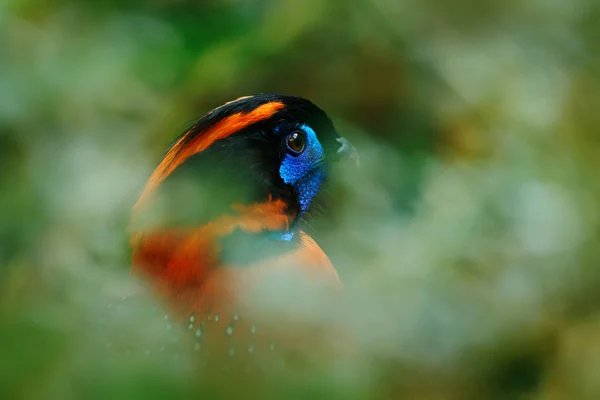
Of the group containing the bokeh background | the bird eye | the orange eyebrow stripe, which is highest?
the bird eye

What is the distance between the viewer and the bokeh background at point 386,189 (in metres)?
0.54

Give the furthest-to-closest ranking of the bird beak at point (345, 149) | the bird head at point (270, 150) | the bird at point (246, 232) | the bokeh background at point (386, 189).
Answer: the bird beak at point (345, 149), the bird head at point (270, 150), the bird at point (246, 232), the bokeh background at point (386, 189)

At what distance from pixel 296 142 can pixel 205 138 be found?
31 cm

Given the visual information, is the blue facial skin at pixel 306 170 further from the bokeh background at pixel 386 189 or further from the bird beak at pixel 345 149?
the bokeh background at pixel 386 189

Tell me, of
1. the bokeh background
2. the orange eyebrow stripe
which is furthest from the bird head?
the bokeh background

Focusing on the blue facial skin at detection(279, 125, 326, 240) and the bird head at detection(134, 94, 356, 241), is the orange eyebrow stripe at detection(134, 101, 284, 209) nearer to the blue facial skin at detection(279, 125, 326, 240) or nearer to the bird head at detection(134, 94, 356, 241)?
the bird head at detection(134, 94, 356, 241)

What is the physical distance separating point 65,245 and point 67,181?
67 millimetres

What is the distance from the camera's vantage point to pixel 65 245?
0.73 m

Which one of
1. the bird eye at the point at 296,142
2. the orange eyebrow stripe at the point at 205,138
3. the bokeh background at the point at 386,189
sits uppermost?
the bird eye at the point at 296,142

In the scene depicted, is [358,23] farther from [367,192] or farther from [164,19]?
[164,19]

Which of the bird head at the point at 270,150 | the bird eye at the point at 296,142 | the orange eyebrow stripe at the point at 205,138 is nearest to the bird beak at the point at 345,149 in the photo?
the bird head at the point at 270,150

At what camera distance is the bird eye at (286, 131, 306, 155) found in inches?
76.7

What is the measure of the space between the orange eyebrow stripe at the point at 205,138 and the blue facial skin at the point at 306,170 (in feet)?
0.50

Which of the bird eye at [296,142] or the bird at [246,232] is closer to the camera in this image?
the bird at [246,232]
